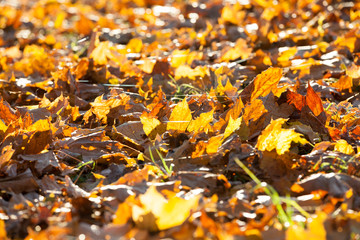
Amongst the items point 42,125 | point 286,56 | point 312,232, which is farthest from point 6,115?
point 286,56

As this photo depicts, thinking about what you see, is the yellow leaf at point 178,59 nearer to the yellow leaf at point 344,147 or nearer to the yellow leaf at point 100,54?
the yellow leaf at point 100,54

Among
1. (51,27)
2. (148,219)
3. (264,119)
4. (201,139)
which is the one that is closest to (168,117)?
(201,139)

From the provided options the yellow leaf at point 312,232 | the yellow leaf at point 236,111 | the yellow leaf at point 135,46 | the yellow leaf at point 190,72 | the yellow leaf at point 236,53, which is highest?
the yellow leaf at point 312,232

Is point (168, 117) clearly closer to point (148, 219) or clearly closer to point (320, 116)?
point (320, 116)

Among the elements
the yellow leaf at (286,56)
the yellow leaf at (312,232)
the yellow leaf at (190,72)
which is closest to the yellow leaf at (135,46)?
the yellow leaf at (190,72)

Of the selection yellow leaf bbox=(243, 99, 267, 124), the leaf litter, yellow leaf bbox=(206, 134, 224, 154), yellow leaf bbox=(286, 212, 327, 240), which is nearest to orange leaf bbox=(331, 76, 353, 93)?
the leaf litter

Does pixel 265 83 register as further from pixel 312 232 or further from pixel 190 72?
pixel 312 232

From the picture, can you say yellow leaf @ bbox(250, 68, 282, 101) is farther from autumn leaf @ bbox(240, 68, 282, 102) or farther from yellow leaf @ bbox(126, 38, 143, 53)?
yellow leaf @ bbox(126, 38, 143, 53)
